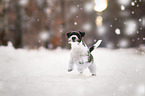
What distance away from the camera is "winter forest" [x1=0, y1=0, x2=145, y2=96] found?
97.7 inches

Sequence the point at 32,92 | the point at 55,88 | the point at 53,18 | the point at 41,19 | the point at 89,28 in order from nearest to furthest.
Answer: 1. the point at 32,92
2. the point at 55,88
3. the point at 89,28
4. the point at 53,18
5. the point at 41,19

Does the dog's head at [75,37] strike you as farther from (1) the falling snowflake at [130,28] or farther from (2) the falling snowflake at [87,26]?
(2) the falling snowflake at [87,26]

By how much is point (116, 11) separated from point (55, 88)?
880 cm

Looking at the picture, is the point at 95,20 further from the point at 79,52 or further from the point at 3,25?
the point at 79,52

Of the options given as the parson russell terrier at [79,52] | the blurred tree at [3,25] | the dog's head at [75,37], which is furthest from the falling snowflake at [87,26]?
the dog's head at [75,37]

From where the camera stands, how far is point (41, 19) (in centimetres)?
1557

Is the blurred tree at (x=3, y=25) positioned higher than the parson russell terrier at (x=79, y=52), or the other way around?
the blurred tree at (x=3, y=25)

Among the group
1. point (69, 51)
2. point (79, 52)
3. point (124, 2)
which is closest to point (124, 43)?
point (124, 2)

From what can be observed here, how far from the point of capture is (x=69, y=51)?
10211 millimetres

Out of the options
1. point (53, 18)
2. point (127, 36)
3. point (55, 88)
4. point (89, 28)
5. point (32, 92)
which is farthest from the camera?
point (53, 18)

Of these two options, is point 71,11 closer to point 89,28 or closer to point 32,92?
point 89,28

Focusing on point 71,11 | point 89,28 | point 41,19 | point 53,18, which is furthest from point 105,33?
point 41,19

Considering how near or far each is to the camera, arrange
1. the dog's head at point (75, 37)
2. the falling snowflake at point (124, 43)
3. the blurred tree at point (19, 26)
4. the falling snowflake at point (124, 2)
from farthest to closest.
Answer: the blurred tree at point (19, 26), the falling snowflake at point (124, 43), the falling snowflake at point (124, 2), the dog's head at point (75, 37)

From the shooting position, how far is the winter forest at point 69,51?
2.48 m
